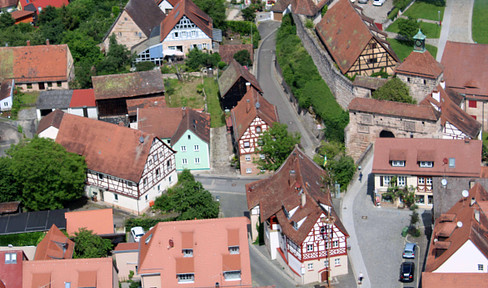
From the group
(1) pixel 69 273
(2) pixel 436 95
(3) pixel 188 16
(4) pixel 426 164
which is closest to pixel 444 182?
(4) pixel 426 164

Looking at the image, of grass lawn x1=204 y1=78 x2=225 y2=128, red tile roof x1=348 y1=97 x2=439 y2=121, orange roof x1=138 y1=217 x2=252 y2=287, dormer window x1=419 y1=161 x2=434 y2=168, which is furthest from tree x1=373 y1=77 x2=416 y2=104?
orange roof x1=138 y1=217 x2=252 y2=287

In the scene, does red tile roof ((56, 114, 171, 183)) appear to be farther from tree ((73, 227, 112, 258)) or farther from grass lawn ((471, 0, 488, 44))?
grass lawn ((471, 0, 488, 44))

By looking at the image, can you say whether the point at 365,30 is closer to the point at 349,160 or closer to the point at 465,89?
the point at 465,89

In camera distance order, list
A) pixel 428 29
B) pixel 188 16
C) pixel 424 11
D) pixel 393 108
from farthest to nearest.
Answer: pixel 424 11 → pixel 188 16 → pixel 428 29 → pixel 393 108

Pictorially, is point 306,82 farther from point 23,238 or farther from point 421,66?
point 23,238

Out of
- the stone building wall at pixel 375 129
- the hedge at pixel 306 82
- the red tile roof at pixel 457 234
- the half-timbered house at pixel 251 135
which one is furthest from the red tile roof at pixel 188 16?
the red tile roof at pixel 457 234
